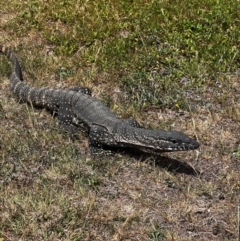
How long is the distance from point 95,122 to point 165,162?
3.89 ft

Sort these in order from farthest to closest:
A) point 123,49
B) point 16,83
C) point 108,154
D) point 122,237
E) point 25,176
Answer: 1. point 123,49
2. point 16,83
3. point 108,154
4. point 25,176
5. point 122,237

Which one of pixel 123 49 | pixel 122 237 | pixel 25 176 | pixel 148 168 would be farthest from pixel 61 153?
pixel 123 49

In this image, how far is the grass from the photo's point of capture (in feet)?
24.2

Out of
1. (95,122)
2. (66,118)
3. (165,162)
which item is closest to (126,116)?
(95,122)

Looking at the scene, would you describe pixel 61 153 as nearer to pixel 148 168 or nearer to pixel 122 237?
pixel 148 168

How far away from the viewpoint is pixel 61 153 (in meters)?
8.55

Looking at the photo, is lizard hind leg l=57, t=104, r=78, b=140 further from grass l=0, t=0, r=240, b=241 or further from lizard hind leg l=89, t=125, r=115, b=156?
lizard hind leg l=89, t=125, r=115, b=156

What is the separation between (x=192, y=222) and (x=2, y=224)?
7.30 feet

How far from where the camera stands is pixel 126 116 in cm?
952

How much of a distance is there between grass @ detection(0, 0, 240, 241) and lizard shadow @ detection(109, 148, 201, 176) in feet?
0.08

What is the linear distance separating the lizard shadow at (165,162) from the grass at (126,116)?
1.0 inches

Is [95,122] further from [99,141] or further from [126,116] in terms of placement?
[126,116]

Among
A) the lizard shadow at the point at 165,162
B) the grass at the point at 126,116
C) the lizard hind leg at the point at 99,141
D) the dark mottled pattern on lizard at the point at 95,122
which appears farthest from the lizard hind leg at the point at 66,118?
the lizard shadow at the point at 165,162

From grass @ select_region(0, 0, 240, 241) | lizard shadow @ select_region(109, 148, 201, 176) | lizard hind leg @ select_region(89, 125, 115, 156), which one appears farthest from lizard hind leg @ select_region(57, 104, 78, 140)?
lizard shadow @ select_region(109, 148, 201, 176)
